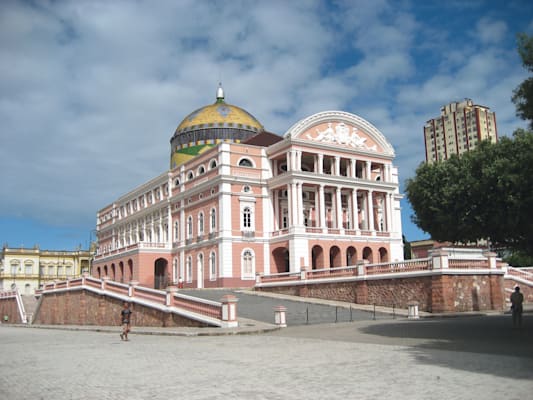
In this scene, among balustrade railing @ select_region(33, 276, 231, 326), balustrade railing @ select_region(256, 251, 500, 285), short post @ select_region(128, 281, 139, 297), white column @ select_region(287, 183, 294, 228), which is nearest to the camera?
balustrade railing @ select_region(33, 276, 231, 326)

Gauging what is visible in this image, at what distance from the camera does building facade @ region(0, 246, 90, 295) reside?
87000 mm

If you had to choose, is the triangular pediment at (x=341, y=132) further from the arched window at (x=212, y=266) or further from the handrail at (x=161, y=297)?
the handrail at (x=161, y=297)

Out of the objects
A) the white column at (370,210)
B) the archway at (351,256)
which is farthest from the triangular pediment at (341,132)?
the archway at (351,256)

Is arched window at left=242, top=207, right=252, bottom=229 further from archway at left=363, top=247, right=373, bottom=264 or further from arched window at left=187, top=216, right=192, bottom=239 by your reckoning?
archway at left=363, top=247, right=373, bottom=264

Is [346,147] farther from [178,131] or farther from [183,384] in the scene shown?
[183,384]

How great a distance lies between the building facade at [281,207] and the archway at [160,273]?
12cm

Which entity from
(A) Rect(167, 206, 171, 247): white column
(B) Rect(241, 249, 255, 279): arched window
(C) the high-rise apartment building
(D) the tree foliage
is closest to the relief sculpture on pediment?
(B) Rect(241, 249, 255, 279): arched window

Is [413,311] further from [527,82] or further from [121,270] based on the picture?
[121,270]

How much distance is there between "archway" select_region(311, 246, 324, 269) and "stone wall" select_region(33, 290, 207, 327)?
16268 millimetres

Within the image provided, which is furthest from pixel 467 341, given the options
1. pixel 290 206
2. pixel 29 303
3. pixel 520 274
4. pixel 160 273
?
pixel 29 303

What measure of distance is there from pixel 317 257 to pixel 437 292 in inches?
716

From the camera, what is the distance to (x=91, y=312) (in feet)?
119

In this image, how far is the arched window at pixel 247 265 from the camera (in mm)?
43625

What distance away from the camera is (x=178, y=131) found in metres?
57.8
